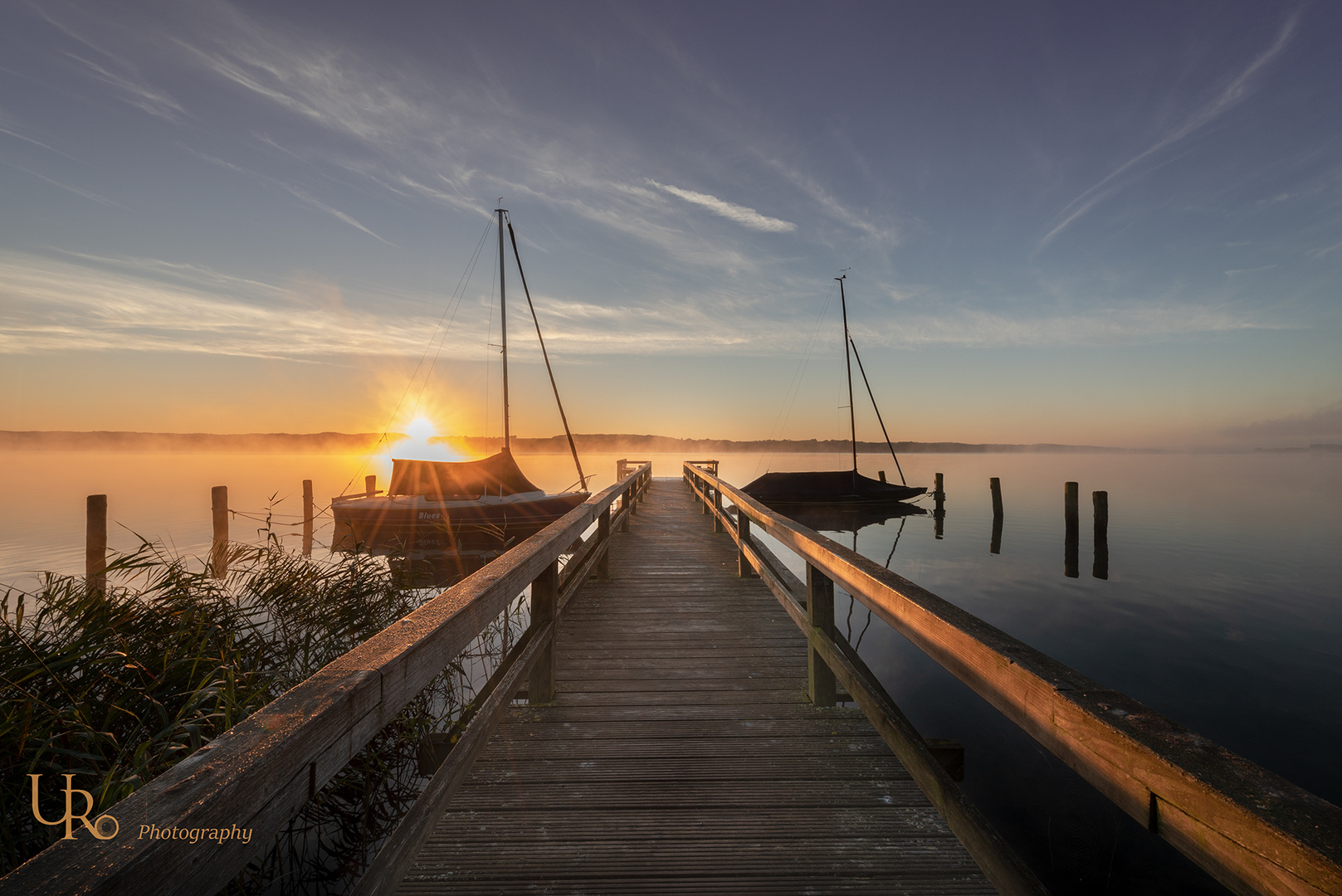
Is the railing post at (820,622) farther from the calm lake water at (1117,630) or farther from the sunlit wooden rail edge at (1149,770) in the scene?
the calm lake water at (1117,630)

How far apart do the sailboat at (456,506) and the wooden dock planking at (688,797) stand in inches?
548

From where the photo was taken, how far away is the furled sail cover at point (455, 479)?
18947mm

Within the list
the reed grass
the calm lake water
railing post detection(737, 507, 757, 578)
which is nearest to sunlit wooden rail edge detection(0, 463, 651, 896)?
the reed grass

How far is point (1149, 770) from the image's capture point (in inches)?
40.8

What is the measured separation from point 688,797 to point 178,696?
3.16 m

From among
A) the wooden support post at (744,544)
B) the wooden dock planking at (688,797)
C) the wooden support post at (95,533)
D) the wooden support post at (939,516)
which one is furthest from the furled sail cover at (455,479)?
the wooden support post at (939,516)

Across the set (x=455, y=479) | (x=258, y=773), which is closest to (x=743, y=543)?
(x=258, y=773)

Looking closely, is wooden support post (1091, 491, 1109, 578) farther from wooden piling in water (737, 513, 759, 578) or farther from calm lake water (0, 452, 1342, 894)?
wooden piling in water (737, 513, 759, 578)

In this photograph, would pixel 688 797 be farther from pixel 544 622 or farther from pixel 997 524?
pixel 997 524

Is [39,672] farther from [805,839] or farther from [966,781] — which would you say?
[966,781]

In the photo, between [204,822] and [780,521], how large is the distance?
3725mm

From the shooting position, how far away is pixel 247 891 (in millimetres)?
3309

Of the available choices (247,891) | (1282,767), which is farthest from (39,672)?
(1282,767)

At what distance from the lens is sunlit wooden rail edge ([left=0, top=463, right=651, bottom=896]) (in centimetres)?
73
